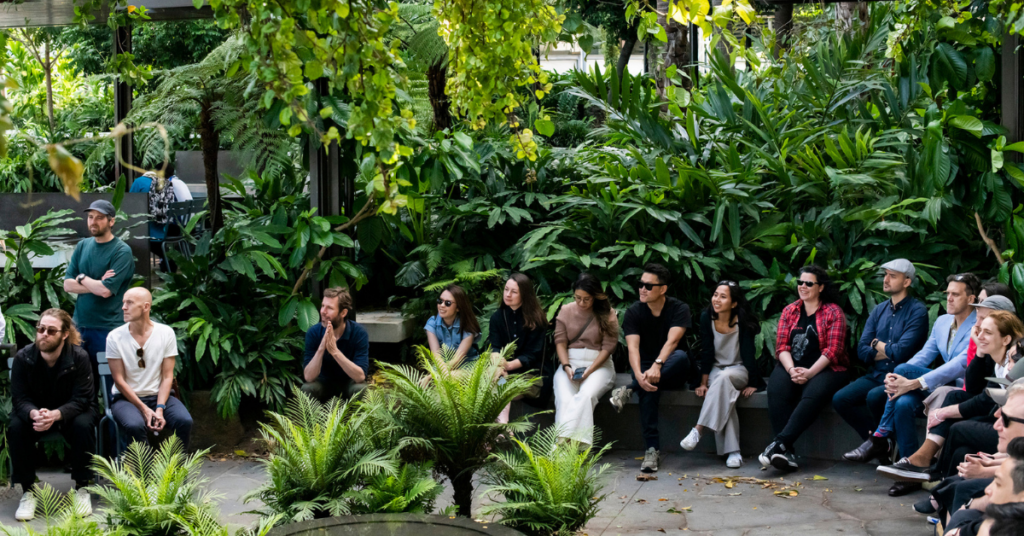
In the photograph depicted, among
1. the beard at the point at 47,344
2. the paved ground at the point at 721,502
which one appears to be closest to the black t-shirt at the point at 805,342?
the paved ground at the point at 721,502

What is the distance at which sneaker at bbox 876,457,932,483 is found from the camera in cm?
534

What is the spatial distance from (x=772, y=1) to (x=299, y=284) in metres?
3.96

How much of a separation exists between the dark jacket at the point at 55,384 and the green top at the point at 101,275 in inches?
25.3

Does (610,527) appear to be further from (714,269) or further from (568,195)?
(568,195)

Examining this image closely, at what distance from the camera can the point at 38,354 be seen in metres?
5.48

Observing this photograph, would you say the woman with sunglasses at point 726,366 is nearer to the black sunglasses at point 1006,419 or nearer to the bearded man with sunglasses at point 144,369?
the black sunglasses at point 1006,419

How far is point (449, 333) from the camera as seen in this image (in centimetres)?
656

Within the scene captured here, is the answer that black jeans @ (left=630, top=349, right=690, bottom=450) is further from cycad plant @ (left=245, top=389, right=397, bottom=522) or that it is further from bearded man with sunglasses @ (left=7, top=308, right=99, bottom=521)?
bearded man with sunglasses @ (left=7, top=308, right=99, bottom=521)

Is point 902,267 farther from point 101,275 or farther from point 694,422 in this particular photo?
point 101,275

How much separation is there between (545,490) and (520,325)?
96.6 inches

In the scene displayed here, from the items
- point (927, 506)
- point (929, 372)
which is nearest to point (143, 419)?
point (927, 506)

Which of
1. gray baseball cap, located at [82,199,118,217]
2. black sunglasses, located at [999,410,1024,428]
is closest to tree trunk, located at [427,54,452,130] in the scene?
gray baseball cap, located at [82,199,118,217]

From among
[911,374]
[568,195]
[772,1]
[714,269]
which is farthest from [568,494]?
[772,1]

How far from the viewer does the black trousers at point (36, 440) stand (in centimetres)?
539
